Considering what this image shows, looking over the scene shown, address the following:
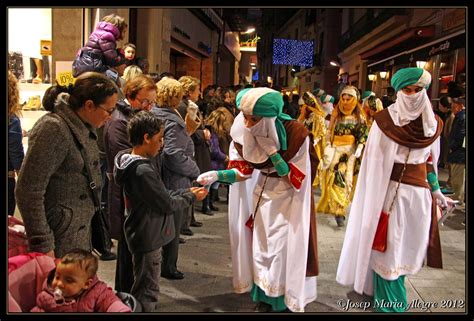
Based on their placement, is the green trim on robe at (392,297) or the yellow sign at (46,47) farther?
the yellow sign at (46,47)

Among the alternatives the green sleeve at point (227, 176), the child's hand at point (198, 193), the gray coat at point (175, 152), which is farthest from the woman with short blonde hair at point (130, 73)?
the child's hand at point (198, 193)

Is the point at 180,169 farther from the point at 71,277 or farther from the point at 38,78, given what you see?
the point at 38,78

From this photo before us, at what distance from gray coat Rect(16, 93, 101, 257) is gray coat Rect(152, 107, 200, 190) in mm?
1743

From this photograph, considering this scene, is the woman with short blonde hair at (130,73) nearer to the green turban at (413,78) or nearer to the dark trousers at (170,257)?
the dark trousers at (170,257)

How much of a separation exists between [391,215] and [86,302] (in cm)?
242

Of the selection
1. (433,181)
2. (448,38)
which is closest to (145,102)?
(433,181)

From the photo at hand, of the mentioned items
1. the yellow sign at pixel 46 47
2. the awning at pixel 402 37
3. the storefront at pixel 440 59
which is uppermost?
the awning at pixel 402 37

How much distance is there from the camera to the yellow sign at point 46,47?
6.75 metres

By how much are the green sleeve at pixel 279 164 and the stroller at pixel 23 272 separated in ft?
4.96

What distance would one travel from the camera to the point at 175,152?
457cm

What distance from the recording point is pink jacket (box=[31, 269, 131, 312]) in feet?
8.08
